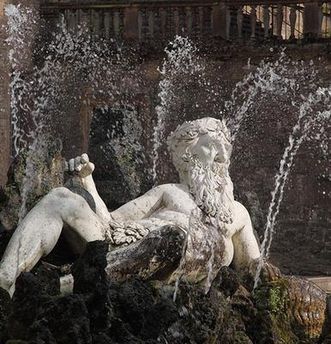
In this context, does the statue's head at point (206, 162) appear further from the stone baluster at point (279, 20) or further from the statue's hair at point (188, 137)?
the stone baluster at point (279, 20)

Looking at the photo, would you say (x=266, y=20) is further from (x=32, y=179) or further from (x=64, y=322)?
(x=64, y=322)

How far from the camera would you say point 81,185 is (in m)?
12.3

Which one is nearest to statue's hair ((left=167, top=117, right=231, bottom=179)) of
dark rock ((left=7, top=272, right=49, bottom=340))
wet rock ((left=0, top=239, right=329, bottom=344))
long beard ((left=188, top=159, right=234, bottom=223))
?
long beard ((left=188, top=159, right=234, bottom=223))

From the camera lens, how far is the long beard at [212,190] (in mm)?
12500

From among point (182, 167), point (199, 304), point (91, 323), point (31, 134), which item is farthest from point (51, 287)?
→ point (31, 134)

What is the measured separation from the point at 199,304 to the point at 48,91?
37.4 ft

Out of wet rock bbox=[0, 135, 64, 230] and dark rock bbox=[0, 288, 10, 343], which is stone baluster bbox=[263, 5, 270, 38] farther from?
dark rock bbox=[0, 288, 10, 343]

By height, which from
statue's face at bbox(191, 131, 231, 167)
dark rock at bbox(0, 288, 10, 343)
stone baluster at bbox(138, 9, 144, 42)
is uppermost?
statue's face at bbox(191, 131, 231, 167)

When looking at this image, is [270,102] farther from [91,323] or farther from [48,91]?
[91,323]

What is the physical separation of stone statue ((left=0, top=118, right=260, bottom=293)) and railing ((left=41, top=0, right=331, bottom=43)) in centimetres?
999

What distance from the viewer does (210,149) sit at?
41.6 ft

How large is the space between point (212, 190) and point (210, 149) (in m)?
0.32

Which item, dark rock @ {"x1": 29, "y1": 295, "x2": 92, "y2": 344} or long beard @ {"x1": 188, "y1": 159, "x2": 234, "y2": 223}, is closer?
dark rock @ {"x1": 29, "y1": 295, "x2": 92, "y2": 344}

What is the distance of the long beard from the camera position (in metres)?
12.5
